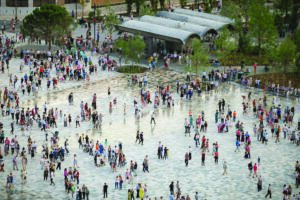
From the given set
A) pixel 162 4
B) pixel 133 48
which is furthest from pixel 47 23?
pixel 162 4

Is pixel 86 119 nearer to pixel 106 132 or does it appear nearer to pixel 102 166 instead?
pixel 106 132

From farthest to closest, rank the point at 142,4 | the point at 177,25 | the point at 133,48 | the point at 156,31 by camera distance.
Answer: the point at 142,4, the point at 177,25, the point at 156,31, the point at 133,48

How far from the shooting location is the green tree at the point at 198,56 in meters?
78.2

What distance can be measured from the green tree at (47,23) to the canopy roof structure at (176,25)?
657 cm

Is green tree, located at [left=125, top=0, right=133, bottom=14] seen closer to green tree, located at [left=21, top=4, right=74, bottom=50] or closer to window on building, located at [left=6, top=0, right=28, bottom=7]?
window on building, located at [left=6, top=0, right=28, bottom=7]

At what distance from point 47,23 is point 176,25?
46.1ft

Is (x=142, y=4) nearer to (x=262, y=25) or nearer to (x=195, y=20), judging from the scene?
(x=195, y=20)

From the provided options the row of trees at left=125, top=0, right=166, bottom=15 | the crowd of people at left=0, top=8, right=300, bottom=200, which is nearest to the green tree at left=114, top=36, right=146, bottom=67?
the crowd of people at left=0, top=8, right=300, bottom=200

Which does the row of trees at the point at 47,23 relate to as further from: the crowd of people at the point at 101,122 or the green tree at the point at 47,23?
the crowd of people at the point at 101,122

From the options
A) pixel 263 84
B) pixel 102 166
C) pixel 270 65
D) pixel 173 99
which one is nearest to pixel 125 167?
pixel 102 166

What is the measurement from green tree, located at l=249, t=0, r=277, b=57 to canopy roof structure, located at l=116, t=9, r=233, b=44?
3715 mm

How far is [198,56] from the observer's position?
78188 millimetres

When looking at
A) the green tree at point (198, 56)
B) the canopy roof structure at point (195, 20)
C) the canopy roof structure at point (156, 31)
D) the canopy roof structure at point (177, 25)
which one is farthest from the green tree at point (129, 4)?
the green tree at point (198, 56)

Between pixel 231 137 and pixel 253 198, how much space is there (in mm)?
11868
